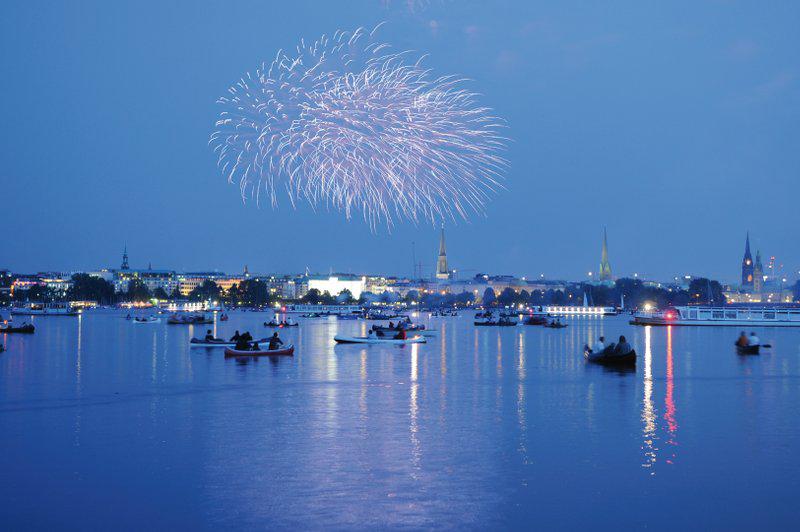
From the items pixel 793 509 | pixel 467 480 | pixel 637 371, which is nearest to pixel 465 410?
pixel 467 480

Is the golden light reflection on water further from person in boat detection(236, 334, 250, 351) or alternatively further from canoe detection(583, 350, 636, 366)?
person in boat detection(236, 334, 250, 351)

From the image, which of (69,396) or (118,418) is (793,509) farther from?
(69,396)

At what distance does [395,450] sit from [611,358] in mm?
20948

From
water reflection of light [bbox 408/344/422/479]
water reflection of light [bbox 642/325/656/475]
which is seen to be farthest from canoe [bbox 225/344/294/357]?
water reflection of light [bbox 642/325/656/475]

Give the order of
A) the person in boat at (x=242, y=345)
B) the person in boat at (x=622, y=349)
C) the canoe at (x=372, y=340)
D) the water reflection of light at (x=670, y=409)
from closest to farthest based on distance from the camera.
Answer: the water reflection of light at (x=670, y=409) → the person in boat at (x=622, y=349) → the person in boat at (x=242, y=345) → the canoe at (x=372, y=340)

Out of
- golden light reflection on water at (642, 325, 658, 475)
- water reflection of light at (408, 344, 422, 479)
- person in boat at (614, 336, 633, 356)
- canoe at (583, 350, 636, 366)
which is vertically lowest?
golden light reflection on water at (642, 325, 658, 475)

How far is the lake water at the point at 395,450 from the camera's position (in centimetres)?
1102

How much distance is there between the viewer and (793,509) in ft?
37.1

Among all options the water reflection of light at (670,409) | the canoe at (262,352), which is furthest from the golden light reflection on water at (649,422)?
the canoe at (262,352)

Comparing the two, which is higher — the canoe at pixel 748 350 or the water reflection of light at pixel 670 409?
the canoe at pixel 748 350

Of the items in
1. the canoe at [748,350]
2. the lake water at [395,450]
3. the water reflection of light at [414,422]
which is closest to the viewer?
the lake water at [395,450]

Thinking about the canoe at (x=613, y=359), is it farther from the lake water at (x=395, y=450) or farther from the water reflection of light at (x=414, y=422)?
the water reflection of light at (x=414, y=422)

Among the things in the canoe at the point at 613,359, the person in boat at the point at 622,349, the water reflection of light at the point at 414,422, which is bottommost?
the water reflection of light at the point at 414,422

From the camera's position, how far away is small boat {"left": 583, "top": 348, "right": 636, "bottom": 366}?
33.6 metres
